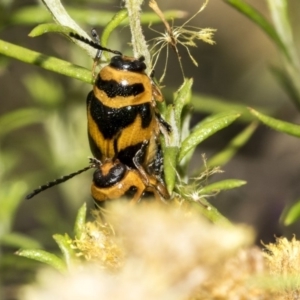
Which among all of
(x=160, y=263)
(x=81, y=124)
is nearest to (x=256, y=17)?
(x=81, y=124)

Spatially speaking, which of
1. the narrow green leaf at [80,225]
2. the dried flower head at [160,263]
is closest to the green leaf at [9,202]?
the narrow green leaf at [80,225]

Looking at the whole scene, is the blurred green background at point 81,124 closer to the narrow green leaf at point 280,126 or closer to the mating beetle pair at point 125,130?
the mating beetle pair at point 125,130

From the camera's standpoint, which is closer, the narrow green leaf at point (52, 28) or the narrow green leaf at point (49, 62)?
the narrow green leaf at point (52, 28)

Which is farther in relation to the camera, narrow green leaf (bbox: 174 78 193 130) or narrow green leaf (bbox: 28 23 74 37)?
narrow green leaf (bbox: 174 78 193 130)

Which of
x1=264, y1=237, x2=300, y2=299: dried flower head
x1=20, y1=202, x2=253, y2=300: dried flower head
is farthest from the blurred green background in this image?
x1=20, y1=202, x2=253, y2=300: dried flower head

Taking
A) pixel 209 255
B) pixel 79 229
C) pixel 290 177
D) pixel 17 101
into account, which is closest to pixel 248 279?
pixel 209 255

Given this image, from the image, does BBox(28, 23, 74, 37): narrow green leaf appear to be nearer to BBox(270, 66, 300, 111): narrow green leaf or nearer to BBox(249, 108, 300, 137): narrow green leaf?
BBox(249, 108, 300, 137): narrow green leaf
